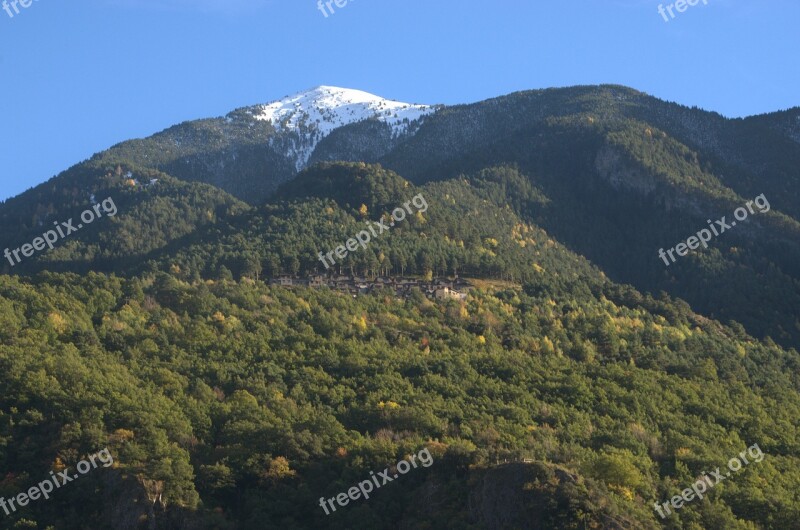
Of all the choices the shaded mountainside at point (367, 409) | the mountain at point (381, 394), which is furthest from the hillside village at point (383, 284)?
the shaded mountainside at point (367, 409)

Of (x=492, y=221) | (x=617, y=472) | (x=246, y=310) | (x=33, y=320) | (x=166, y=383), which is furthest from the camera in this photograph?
(x=492, y=221)

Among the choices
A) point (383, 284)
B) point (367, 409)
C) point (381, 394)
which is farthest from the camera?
point (383, 284)

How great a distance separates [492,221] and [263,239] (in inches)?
1990

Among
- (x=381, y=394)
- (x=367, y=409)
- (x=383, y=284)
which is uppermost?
(x=383, y=284)

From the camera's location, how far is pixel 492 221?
196 m

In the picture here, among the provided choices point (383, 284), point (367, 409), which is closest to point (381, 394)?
point (367, 409)

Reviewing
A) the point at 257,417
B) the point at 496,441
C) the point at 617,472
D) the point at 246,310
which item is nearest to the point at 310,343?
the point at 246,310

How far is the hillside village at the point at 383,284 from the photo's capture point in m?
141

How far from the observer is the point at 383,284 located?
145 metres

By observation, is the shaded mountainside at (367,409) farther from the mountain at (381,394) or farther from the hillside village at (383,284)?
the hillside village at (383,284)

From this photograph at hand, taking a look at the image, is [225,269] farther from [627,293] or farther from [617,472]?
[617,472]

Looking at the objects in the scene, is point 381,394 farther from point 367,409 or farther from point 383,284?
point 383,284

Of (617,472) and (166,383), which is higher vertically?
(166,383)

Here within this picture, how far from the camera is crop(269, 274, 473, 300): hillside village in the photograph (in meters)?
141
